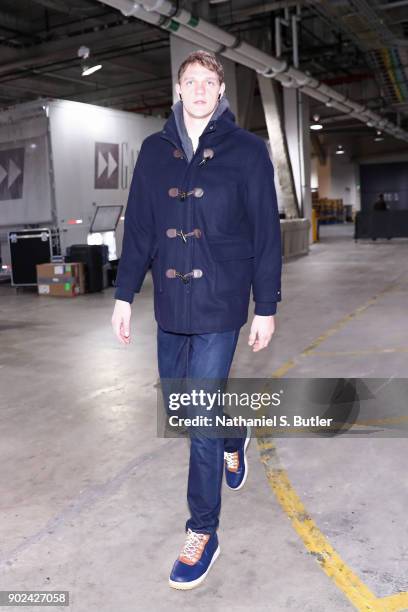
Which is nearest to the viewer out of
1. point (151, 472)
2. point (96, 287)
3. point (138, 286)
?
point (138, 286)

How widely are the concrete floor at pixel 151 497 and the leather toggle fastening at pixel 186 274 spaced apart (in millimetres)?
1274

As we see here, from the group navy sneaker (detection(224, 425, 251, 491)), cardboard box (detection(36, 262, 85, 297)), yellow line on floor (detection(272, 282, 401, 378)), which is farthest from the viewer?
cardboard box (detection(36, 262, 85, 297))

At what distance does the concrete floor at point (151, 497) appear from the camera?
2512mm

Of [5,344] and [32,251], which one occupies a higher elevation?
[32,251]

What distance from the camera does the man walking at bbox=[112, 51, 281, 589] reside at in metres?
2.49

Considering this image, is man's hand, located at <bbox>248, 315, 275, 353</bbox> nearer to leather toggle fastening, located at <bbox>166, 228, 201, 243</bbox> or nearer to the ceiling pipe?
leather toggle fastening, located at <bbox>166, 228, 201, 243</bbox>

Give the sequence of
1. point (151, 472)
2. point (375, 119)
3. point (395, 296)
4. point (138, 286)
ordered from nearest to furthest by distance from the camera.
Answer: point (138, 286)
point (151, 472)
point (395, 296)
point (375, 119)

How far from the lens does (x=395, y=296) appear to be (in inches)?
399

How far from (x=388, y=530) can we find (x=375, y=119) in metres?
22.5

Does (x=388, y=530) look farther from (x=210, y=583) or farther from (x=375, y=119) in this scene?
(x=375, y=119)

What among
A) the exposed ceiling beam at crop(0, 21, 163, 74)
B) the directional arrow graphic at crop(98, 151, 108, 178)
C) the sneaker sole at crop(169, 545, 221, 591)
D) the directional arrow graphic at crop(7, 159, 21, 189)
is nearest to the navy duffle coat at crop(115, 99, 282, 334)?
the sneaker sole at crop(169, 545, 221, 591)

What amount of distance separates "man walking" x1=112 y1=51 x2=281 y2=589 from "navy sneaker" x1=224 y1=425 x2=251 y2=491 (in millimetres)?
706

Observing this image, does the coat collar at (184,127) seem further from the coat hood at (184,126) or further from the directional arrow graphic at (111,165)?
the directional arrow graphic at (111,165)

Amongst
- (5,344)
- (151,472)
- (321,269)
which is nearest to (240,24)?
(321,269)
